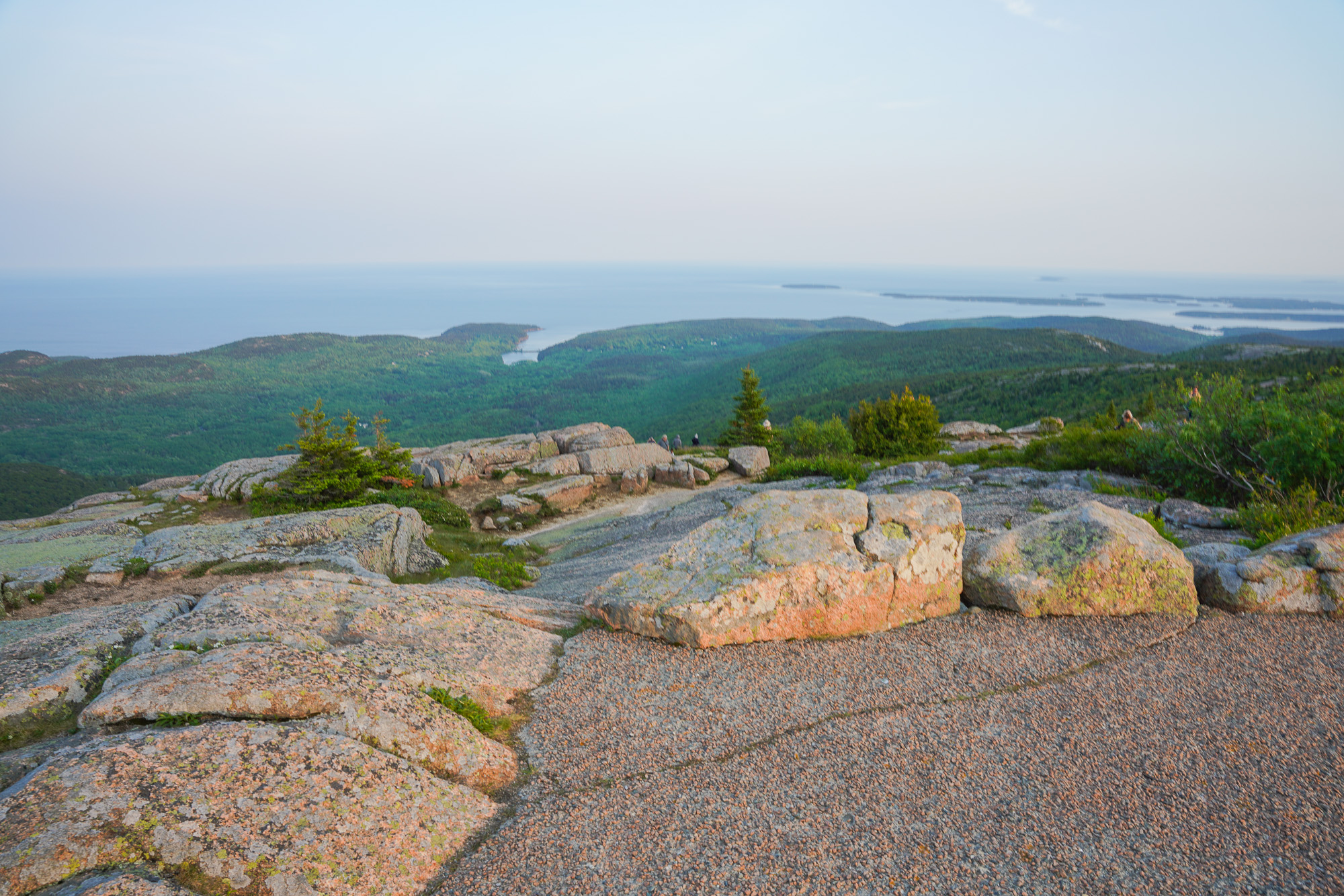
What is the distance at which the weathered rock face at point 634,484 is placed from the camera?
2309 cm

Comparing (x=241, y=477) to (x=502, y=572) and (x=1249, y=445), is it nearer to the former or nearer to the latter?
(x=502, y=572)

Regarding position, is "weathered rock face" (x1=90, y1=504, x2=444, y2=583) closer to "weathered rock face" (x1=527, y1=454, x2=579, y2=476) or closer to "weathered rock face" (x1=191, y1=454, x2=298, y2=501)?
"weathered rock face" (x1=191, y1=454, x2=298, y2=501)

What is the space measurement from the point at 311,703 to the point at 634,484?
58.5 feet

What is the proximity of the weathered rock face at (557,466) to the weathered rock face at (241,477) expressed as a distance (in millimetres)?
8417

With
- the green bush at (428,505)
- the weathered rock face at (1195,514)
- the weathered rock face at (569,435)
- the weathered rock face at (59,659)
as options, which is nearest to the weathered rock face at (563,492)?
the green bush at (428,505)

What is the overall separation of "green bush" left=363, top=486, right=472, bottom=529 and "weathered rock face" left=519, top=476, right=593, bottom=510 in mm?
2653

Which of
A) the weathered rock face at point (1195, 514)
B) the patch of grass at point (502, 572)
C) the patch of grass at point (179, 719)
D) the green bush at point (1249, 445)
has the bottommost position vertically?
the patch of grass at point (502, 572)

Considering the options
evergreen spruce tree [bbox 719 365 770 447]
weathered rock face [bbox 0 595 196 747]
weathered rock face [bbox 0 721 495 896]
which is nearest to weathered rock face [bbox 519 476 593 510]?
evergreen spruce tree [bbox 719 365 770 447]

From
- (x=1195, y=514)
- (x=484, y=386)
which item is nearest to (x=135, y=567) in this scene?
(x=1195, y=514)

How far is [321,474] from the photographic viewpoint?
61.9ft

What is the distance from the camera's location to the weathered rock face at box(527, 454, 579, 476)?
2409cm

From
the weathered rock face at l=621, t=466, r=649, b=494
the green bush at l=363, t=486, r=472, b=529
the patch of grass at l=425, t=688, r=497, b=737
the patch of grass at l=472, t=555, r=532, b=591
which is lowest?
the weathered rock face at l=621, t=466, r=649, b=494

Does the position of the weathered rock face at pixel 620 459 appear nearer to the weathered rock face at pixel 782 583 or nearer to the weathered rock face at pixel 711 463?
the weathered rock face at pixel 711 463

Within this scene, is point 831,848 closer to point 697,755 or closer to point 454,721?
point 697,755
